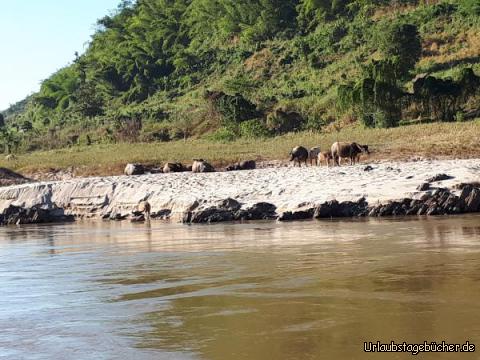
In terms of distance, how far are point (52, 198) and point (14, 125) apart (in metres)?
76.1

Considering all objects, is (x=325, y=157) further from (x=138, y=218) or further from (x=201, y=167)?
(x=138, y=218)

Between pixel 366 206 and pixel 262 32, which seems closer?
pixel 366 206

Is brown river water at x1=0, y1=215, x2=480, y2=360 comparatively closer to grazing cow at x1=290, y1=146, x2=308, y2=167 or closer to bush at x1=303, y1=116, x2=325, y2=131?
grazing cow at x1=290, y1=146, x2=308, y2=167

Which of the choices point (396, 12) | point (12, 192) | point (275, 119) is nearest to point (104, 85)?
point (396, 12)

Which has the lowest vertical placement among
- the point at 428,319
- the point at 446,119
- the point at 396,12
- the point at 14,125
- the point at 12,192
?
the point at 428,319

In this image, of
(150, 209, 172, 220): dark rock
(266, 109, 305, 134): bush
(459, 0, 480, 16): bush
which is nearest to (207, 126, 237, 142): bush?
(266, 109, 305, 134): bush

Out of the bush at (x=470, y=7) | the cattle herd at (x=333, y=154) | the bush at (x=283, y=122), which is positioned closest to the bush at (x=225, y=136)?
the bush at (x=283, y=122)

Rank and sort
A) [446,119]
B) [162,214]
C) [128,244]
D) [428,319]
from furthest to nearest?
[446,119] → [162,214] → [128,244] → [428,319]

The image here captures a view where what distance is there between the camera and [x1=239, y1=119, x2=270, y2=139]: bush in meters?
51.0

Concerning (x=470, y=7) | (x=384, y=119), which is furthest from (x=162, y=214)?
(x=470, y=7)

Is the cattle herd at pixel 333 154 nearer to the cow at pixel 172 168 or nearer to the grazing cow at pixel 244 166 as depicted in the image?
the grazing cow at pixel 244 166

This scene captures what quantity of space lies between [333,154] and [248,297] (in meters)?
21.8

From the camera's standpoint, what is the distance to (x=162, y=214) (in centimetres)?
2520

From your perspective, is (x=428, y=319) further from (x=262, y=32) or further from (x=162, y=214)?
(x=262, y=32)
